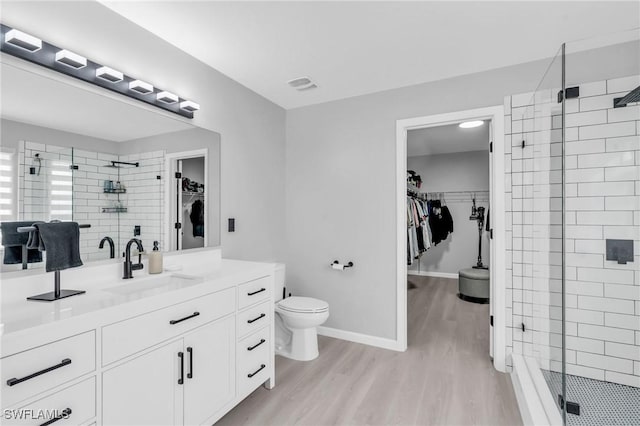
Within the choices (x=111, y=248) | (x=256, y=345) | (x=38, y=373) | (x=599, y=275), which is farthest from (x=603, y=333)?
(x=111, y=248)

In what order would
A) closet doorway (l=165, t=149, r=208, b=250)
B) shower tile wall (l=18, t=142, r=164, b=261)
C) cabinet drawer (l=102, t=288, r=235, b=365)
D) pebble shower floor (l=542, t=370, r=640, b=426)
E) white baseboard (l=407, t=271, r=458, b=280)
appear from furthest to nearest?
white baseboard (l=407, t=271, r=458, b=280) < closet doorway (l=165, t=149, r=208, b=250) < pebble shower floor (l=542, t=370, r=640, b=426) < shower tile wall (l=18, t=142, r=164, b=261) < cabinet drawer (l=102, t=288, r=235, b=365)

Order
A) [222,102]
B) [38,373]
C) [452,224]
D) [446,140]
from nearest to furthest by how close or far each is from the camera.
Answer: [38,373], [222,102], [446,140], [452,224]

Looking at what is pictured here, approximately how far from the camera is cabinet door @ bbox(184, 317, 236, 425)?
1.51 metres

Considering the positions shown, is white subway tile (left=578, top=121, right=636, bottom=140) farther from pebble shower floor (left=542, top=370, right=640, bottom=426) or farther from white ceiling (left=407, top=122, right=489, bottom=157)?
white ceiling (left=407, top=122, right=489, bottom=157)

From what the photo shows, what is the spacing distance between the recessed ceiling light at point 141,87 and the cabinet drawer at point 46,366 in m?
1.38

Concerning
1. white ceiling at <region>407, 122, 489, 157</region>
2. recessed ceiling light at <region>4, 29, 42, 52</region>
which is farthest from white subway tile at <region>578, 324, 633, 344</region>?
recessed ceiling light at <region>4, 29, 42, 52</region>

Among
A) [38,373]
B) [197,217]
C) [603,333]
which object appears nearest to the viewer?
[38,373]

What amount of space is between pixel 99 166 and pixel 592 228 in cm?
287

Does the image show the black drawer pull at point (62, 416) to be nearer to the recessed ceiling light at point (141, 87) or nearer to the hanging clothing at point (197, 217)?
the hanging clothing at point (197, 217)

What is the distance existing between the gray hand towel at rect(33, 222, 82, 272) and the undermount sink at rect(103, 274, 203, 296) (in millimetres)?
221

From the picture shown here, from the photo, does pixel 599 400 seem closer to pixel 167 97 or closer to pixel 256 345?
pixel 256 345

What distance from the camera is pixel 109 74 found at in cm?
166

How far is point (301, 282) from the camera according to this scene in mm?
3252

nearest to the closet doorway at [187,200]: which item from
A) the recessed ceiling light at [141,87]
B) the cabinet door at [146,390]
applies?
the recessed ceiling light at [141,87]
